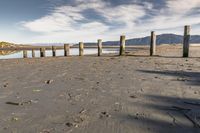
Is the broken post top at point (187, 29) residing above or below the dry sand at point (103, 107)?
above

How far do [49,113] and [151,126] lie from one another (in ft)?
6.11

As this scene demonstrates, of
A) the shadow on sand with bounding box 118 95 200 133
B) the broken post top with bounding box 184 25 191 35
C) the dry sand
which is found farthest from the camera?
the broken post top with bounding box 184 25 191 35

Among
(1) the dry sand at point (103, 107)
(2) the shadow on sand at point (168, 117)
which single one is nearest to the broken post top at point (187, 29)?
(1) the dry sand at point (103, 107)

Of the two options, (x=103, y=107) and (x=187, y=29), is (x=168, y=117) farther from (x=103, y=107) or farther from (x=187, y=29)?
(x=187, y=29)

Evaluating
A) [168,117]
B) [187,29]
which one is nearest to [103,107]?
[168,117]

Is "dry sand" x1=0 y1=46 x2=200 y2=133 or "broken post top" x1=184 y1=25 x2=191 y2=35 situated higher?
"broken post top" x1=184 y1=25 x2=191 y2=35

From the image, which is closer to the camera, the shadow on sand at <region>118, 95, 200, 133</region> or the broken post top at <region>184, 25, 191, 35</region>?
the shadow on sand at <region>118, 95, 200, 133</region>

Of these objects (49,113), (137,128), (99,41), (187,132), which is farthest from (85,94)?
(99,41)

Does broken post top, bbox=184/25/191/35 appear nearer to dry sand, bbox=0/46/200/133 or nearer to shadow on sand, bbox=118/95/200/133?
dry sand, bbox=0/46/200/133

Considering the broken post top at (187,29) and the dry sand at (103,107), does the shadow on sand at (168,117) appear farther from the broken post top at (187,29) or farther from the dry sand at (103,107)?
the broken post top at (187,29)

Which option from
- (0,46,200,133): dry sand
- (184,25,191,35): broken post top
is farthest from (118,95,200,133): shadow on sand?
(184,25,191,35): broken post top

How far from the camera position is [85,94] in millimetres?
5797

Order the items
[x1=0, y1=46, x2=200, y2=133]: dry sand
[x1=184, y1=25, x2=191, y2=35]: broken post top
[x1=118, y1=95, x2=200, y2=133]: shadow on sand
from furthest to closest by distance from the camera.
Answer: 1. [x1=184, y1=25, x2=191, y2=35]: broken post top
2. [x1=0, y1=46, x2=200, y2=133]: dry sand
3. [x1=118, y1=95, x2=200, y2=133]: shadow on sand

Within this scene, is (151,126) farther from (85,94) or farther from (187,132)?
(85,94)
